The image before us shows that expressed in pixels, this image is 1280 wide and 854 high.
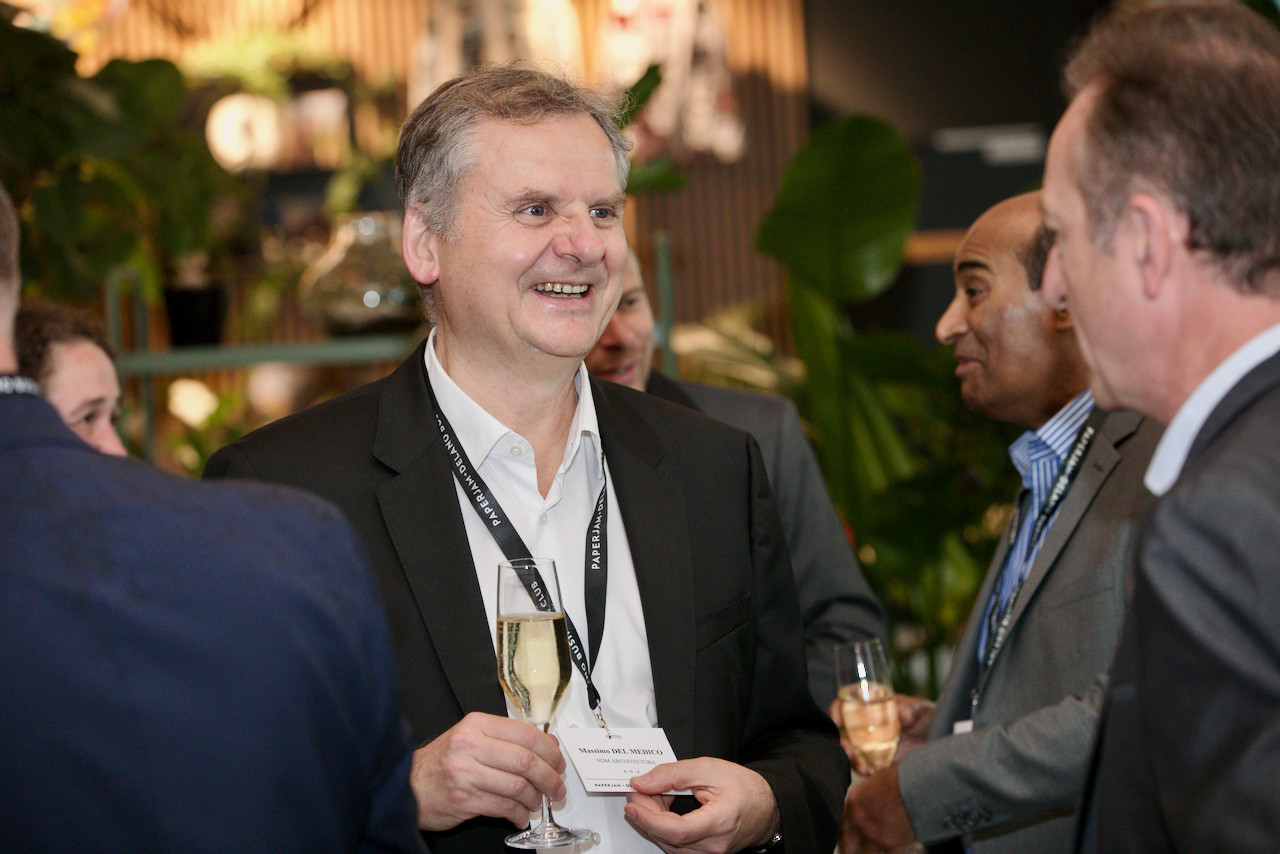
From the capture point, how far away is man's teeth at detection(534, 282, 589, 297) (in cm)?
172

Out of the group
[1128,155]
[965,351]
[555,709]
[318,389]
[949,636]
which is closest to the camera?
[1128,155]

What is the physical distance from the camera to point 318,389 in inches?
234

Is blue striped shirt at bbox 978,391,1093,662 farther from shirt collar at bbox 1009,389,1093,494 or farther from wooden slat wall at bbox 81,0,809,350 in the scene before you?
wooden slat wall at bbox 81,0,809,350

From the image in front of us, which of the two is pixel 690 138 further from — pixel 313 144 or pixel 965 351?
pixel 965 351

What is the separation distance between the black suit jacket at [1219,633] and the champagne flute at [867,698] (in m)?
1.00

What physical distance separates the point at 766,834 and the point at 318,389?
4797mm

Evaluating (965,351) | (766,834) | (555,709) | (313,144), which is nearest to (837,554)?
(965,351)

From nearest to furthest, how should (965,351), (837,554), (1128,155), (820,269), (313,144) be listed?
(1128,155)
(965,351)
(837,554)
(820,269)
(313,144)

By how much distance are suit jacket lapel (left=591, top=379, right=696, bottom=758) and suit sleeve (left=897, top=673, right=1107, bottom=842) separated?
0.51 meters

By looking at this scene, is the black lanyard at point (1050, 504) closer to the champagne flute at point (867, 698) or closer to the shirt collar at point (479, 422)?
the champagne flute at point (867, 698)

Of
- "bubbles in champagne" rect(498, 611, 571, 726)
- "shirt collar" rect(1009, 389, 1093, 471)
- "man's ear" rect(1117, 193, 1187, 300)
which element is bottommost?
"bubbles in champagne" rect(498, 611, 571, 726)

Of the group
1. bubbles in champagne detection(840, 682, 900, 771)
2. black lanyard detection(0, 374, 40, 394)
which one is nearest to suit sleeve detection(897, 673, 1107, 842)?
A: bubbles in champagne detection(840, 682, 900, 771)

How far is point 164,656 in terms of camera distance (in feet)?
2.97

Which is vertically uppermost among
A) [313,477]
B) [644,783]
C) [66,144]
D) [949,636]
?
[66,144]
